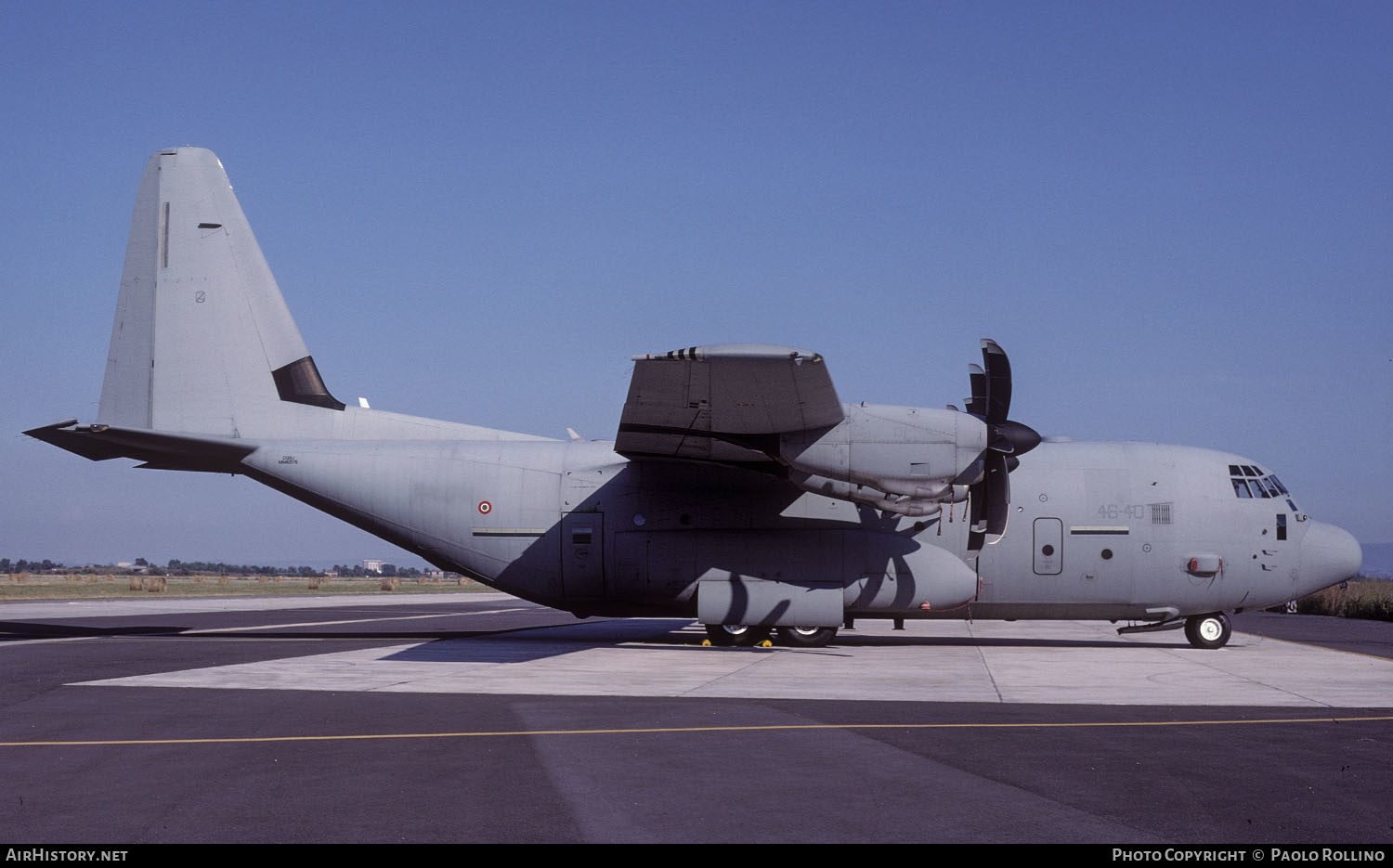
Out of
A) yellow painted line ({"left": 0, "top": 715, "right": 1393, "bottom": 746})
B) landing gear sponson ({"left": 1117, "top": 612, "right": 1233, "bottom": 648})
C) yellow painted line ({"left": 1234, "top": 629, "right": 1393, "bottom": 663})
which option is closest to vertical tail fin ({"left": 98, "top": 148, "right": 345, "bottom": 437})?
yellow painted line ({"left": 0, "top": 715, "right": 1393, "bottom": 746})

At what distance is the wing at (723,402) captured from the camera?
1562cm

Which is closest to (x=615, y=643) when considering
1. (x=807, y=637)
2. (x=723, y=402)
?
(x=807, y=637)

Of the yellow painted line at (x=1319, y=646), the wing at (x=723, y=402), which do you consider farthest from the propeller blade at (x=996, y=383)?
the yellow painted line at (x=1319, y=646)

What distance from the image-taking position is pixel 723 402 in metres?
17.4

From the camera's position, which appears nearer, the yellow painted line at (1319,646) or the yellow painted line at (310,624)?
the yellow painted line at (1319,646)

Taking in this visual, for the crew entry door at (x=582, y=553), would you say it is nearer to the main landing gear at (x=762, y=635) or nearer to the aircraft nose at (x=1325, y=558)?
the main landing gear at (x=762, y=635)

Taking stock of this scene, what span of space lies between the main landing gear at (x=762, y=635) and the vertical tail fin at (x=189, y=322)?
10.1 meters

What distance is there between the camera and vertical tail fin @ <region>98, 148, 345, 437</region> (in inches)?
875

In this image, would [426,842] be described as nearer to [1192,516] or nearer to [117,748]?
[117,748]

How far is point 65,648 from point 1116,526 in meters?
20.8

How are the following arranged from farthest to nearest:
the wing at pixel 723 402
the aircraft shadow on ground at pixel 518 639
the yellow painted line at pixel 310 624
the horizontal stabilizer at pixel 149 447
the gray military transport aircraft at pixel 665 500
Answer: the yellow painted line at pixel 310 624 → the horizontal stabilizer at pixel 149 447 → the gray military transport aircraft at pixel 665 500 → the aircraft shadow on ground at pixel 518 639 → the wing at pixel 723 402

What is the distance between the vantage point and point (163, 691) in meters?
13.7

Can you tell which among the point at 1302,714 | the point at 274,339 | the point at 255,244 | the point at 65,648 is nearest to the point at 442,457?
the point at 274,339

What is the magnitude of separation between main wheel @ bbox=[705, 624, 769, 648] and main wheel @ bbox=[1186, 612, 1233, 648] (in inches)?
357
